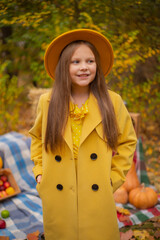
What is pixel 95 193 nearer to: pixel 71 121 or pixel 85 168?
pixel 85 168

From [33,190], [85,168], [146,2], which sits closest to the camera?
[85,168]

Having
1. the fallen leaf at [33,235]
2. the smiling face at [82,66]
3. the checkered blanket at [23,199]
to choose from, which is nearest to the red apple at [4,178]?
the checkered blanket at [23,199]

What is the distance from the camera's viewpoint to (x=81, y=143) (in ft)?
6.16

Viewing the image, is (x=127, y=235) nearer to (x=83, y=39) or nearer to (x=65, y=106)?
(x=65, y=106)

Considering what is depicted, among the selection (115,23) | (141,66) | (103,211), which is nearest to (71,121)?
(103,211)

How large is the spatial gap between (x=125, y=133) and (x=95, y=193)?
0.53 metres

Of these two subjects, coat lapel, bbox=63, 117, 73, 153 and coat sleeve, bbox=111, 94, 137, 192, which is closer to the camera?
coat lapel, bbox=63, 117, 73, 153

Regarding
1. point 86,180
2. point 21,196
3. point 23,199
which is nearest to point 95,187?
point 86,180

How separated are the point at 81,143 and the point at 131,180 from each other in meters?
2.14

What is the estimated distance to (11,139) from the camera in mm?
4266

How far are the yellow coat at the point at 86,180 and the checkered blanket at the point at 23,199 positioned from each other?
1090mm

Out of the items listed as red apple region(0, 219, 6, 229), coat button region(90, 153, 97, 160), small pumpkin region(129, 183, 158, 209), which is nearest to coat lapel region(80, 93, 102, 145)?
coat button region(90, 153, 97, 160)

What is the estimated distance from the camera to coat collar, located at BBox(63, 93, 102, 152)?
1.88m

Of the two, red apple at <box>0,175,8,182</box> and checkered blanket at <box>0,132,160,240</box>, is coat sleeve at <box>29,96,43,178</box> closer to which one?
checkered blanket at <box>0,132,160,240</box>
